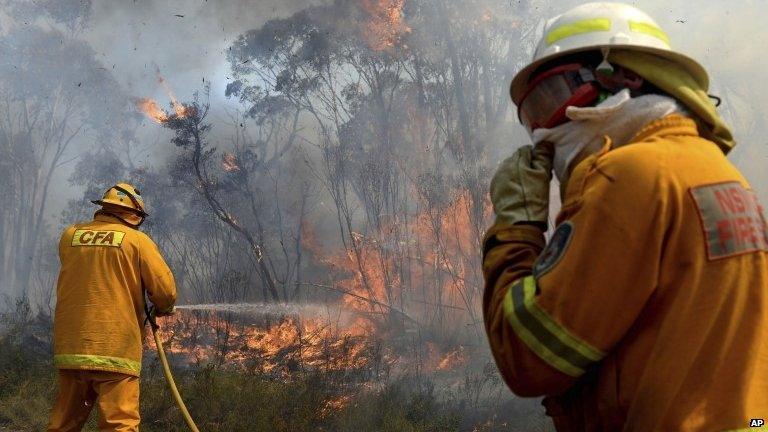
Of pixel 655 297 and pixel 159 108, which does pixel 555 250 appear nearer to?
pixel 655 297

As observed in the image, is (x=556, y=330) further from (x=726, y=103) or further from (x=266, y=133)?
(x=266, y=133)

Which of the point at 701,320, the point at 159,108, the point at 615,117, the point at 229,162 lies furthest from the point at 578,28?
the point at 159,108

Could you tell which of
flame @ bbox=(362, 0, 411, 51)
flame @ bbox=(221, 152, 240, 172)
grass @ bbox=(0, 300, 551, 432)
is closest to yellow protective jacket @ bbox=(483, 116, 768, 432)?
grass @ bbox=(0, 300, 551, 432)

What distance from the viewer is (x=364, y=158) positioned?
1285 cm

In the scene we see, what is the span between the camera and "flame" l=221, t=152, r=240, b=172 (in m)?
14.0

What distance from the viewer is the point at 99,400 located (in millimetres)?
3574

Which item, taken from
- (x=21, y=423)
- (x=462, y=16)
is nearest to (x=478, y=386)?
(x=21, y=423)

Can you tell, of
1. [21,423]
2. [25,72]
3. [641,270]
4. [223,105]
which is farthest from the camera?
[25,72]

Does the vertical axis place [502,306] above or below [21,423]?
above

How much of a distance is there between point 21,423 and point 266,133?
1014 centimetres

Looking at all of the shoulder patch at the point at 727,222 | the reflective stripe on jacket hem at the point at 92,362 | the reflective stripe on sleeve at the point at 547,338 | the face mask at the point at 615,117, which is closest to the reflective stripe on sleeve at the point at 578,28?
the face mask at the point at 615,117

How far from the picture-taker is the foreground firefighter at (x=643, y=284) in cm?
99

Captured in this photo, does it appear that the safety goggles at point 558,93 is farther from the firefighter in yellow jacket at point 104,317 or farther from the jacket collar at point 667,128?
the firefighter in yellow jacket at point 104,317

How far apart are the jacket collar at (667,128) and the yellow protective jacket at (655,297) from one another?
1.6 inches
